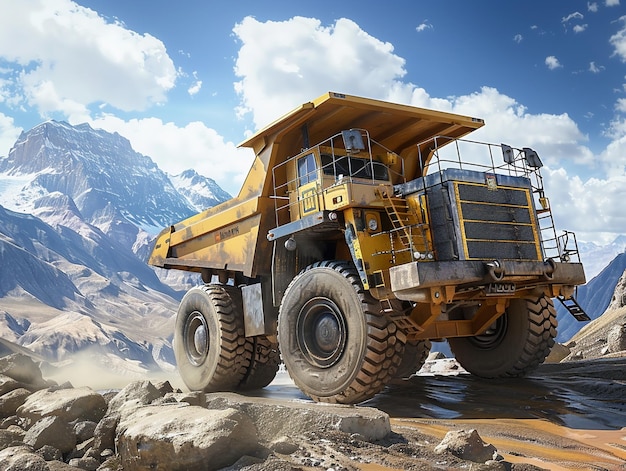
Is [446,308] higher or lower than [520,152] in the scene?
lower

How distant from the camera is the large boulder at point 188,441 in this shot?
372 centimetres

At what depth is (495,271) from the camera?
241 inches

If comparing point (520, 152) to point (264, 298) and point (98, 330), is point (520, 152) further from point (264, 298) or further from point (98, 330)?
point (98, 330)

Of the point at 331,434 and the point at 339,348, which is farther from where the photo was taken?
the point at 339,348

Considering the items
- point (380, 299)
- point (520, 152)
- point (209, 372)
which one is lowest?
point (209, 372)

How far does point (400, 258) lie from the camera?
22.5 feet

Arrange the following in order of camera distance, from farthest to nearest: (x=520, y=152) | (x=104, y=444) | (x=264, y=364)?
(x=264, y=364)
(x=520, y=152)
(x=104, y=444)

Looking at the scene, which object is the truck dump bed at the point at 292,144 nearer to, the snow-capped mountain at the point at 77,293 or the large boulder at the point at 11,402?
the large boulder at the point at 11,402

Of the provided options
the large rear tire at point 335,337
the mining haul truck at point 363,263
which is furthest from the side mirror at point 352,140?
the large rear tire at point 335,337

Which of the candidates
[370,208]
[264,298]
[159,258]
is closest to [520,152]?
[370,208]

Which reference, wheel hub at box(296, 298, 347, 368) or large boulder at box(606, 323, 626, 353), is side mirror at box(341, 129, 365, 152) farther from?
large boulder at box(606, 323, 626, 353)

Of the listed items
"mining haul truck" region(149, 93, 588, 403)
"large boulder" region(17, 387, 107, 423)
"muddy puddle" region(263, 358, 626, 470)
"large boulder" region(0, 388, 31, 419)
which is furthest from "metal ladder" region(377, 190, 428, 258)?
"large boulder" region(0, 388, 31, 419)

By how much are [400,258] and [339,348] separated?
1270mm

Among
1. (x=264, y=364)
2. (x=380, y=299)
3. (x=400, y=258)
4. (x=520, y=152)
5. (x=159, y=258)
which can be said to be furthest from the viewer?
(x=159, y=258)
